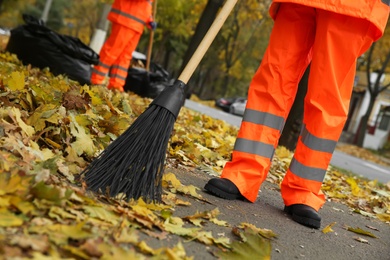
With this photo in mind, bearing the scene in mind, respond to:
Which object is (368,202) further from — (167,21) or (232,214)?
(167,21)

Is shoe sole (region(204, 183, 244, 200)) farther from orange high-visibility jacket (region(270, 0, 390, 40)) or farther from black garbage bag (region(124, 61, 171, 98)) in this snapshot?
black garbage bag (region(124, 61, 171, 98))

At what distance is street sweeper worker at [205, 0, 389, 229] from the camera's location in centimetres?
293

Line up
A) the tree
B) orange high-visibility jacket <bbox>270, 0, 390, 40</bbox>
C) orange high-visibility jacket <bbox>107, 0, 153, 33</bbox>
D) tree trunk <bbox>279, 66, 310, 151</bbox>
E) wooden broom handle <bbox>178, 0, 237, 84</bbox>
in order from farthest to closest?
the tree, tree trunk <bbox>279, 66, 310, 151</bbox>, orange high-visibility jacket <bbox>107, 0, 153, 33</bbox>, orange high-visibility jacket <bbox>270, 0, 390, 40</bbox>, wooden broom handle <bbox>178, 0, 237, 84</bbox>

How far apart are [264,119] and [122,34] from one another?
4459 millimetres

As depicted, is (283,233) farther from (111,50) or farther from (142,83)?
(142,83)

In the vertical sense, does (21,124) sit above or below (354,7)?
below

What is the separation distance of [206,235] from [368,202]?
10.2ft

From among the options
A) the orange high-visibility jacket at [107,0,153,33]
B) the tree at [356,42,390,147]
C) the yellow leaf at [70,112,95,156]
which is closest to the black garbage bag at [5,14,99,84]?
the orange high-visibility jacket at [107,0,153,33]

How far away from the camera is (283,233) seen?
8.69 ft

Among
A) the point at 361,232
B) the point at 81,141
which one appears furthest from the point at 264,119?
the point at 81,141

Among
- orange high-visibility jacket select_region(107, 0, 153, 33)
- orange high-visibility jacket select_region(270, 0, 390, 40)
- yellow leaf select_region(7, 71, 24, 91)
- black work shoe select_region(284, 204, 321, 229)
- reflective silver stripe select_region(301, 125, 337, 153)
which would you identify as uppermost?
orange high-visibility jacket select_region(270, 0, 390, 40)

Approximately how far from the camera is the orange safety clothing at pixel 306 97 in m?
2.95

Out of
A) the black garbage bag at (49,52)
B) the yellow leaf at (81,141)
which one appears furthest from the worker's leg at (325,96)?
the black garbage bag at (49,52)

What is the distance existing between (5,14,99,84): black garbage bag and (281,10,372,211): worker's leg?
4708 mm
